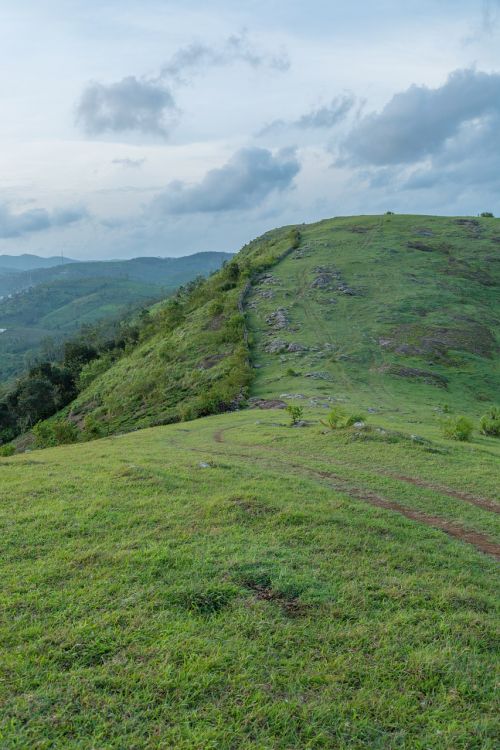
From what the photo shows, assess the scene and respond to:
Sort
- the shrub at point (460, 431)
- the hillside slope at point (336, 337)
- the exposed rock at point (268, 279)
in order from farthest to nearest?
the exposed rock at point (268, 279), the hillside slope at point (336, 337), the shrub at point (460, 431)

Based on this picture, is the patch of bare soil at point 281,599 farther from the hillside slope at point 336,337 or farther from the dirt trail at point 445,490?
the hillside slope at point 336,337

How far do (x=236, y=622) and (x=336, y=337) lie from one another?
52749 millimetres

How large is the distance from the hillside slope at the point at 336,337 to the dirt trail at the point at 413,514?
55.0 feet

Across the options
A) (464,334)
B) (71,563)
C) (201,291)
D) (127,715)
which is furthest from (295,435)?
(201,291)

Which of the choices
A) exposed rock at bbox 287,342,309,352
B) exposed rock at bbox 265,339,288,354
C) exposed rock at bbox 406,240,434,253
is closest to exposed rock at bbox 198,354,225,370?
exposed rock at bbox 265,339,288,354

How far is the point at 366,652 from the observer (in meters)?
7.74

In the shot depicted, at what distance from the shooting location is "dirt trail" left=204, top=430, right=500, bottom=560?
1349cm

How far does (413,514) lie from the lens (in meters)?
15.4

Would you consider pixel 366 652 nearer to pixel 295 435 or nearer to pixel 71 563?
pixel 71 563

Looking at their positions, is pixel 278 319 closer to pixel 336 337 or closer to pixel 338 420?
pixel 336 337

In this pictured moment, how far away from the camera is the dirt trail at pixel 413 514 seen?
13.5 m

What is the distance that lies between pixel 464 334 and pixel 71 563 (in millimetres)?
59574

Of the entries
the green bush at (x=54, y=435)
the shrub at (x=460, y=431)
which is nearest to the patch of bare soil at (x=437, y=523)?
the shrub at (x=460, y=431)

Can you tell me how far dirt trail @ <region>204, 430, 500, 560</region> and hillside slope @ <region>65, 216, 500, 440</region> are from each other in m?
16.8
